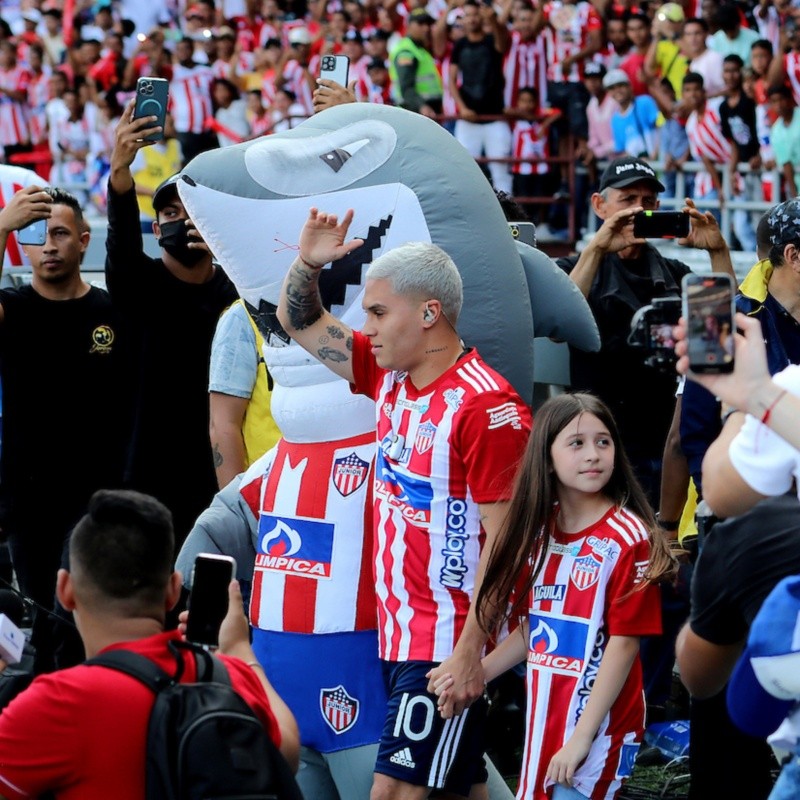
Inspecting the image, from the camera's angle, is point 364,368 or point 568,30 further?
point 568,30

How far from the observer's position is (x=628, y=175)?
6023 mm

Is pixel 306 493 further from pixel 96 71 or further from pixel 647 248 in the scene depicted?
pixel 96 71

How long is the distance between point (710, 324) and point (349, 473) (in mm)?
1829

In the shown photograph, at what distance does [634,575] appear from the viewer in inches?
159

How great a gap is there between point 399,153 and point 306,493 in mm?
1015

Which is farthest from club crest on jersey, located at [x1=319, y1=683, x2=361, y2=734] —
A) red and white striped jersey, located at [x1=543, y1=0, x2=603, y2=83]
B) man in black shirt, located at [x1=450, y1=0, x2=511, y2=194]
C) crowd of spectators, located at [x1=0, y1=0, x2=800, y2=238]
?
red and white striped jersey, located at [x1=543, y1=0, x2=603, y2=83]

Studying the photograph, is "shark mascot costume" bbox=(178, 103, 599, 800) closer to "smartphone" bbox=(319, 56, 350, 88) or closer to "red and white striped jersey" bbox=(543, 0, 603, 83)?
"smartphone" bbox=(319, 56, 350, 88)

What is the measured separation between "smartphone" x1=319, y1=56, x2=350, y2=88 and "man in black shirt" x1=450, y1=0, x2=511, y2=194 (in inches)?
330

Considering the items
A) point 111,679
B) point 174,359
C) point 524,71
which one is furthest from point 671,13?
point 111,679

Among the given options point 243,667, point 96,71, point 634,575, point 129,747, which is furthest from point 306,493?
point 96,71

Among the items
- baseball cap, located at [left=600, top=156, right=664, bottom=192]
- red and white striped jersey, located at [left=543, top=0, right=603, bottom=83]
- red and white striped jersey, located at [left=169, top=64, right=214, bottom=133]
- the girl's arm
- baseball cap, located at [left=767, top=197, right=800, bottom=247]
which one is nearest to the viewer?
the girl's arm

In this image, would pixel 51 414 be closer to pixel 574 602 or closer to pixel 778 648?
pixel 574 602

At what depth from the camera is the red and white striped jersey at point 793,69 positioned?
12.0m

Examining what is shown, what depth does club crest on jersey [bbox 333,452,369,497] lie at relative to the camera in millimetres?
4359
